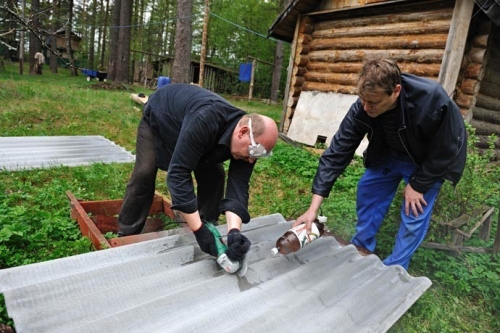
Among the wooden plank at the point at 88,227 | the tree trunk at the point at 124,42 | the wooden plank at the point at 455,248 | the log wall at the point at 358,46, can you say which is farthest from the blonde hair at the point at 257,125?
the tree trunk at the point at 124,42

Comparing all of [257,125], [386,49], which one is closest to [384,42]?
[386,49]

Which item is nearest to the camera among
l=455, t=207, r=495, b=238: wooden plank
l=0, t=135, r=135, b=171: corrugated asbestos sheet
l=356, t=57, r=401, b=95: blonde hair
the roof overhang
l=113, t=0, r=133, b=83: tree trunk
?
l=356, t=57, r=401, b=95: blonde hair

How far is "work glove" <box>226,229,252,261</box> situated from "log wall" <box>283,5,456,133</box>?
458 cm

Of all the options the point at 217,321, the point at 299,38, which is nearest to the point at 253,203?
the point at 217,321

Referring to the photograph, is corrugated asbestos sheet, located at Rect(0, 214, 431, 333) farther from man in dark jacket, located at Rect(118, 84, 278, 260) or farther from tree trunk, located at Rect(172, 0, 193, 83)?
tree trunk, located at Rect(172, 0, 193, 83)

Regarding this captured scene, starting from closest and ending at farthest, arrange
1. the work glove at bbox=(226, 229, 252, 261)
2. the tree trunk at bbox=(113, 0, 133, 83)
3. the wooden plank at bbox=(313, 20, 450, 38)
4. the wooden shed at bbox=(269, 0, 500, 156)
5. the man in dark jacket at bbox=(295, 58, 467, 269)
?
the work glove at bbox=(226, 229, 252, 261), the man in dark jacket at bbox=(295, 58, 467, 269), the wooden shed at bbox=(269, 0, 500, 156), the wooden plank at bbox=(313, 20, 450, 38), the tree trunk at bbox=(113, 0, 133, 83)

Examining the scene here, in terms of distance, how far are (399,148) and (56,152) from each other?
480cm

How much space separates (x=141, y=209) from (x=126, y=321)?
135 cm

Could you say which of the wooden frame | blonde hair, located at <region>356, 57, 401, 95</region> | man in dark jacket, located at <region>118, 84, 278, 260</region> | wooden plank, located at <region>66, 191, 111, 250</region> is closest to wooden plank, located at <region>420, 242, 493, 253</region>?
→ blonde hair, located at <region>356, 57, 401, 95</region>

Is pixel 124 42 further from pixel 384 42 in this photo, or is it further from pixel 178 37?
pixel 384 42

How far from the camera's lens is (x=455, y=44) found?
552cm

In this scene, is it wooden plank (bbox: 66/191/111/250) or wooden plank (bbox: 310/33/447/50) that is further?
wooden plank (bbox: 310/33/447/50)

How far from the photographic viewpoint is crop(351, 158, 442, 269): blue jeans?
8.53 ft

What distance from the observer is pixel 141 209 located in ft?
9.09
